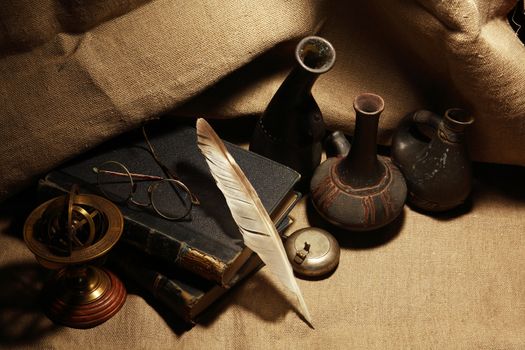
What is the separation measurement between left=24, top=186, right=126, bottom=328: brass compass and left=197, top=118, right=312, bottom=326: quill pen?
21cm

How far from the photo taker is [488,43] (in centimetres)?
129

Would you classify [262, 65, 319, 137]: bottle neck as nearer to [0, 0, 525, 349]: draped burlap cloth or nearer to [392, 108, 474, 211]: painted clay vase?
[0, 0, 525, 349]: draped burlap cloth

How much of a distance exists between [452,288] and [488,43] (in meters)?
0.49

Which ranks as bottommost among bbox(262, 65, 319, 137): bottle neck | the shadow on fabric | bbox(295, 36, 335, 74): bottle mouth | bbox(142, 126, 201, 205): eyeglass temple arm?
the shadow on fabric

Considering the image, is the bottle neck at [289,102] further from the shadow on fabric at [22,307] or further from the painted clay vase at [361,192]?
the shadow on fabric at [22,307]

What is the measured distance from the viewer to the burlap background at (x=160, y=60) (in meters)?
1.35

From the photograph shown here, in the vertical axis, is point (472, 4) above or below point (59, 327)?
above

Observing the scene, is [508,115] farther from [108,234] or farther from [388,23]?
[108,234]

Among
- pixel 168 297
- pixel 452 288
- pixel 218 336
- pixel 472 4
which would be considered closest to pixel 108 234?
pixel 168 297

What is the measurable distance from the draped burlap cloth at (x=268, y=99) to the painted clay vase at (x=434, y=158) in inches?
2.0

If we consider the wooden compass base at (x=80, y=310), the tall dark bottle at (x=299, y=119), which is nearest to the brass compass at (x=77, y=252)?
the wooden compass base at (x=80, y=310)

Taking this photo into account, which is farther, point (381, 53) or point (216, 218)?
point (381, 53)

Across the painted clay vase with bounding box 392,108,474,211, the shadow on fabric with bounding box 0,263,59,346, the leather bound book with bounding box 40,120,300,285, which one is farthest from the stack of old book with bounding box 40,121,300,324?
the painted clay vase with bounding box 392,108,474,211

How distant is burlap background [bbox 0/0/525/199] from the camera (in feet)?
4.42
